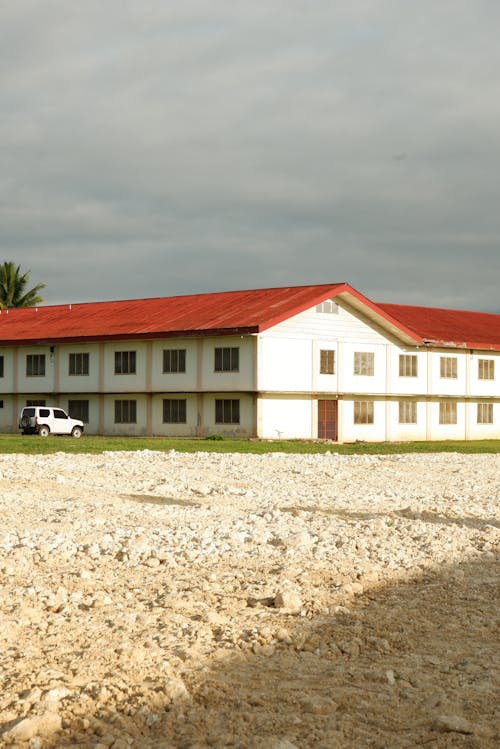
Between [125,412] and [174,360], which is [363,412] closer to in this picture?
[174,360]

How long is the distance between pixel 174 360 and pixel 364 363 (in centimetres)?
904

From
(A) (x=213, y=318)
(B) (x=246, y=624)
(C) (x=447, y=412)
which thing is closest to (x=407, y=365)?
(C) (x=447, y=412)

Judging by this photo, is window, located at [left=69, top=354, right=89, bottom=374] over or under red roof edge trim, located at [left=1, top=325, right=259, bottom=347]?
under

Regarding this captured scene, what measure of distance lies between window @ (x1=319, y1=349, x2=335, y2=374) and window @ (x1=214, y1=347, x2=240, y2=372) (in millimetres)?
4362

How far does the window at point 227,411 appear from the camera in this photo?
46.2 m

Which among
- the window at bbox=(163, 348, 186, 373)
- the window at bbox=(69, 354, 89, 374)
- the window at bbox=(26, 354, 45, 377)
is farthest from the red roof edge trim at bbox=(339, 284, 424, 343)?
the window at bbox=(26, 354, 45, 377)

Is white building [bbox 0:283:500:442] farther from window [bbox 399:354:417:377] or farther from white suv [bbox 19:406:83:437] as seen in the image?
white suv [bbox 19:406:83:437]

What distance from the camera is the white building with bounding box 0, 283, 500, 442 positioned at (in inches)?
1822

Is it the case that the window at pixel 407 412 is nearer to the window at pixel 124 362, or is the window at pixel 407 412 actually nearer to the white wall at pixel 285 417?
the white wall at pixel 285 417

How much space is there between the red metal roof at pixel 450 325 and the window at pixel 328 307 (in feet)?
17.3

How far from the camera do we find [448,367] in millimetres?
54062

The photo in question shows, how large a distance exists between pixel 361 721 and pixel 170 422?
4203 centimetres

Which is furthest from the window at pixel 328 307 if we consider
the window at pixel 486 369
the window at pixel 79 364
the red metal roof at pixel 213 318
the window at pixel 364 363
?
the window at pixel 79 364

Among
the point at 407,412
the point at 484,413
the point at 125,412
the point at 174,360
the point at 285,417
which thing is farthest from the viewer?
the point at 484,413
